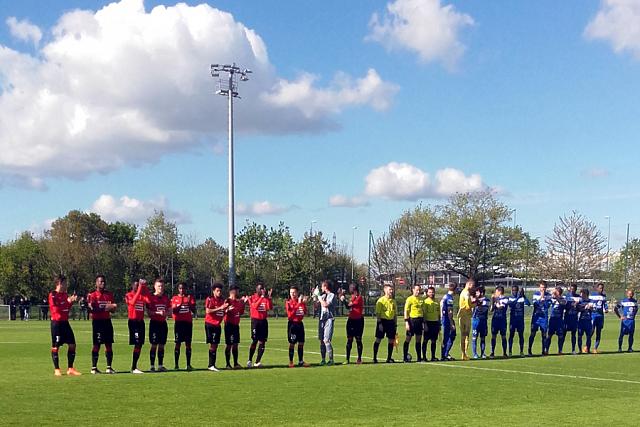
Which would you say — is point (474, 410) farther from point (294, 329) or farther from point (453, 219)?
point (453, 219)

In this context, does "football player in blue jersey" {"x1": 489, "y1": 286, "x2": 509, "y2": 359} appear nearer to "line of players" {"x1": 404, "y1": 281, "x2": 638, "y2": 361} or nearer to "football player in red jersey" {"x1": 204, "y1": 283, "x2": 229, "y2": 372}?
"line of players" {"x1": 404, "y1": 281, "x2": 638, "y2": 361}

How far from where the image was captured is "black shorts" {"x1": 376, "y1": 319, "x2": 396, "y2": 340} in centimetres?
2231

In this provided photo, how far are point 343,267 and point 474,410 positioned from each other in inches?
3146

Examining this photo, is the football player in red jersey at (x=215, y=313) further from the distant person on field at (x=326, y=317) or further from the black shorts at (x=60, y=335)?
the black shorts at (x=60, y=335)

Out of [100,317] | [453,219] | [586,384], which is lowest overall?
[586,384]

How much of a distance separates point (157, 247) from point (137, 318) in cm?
6610

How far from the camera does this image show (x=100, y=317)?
62.7 feet

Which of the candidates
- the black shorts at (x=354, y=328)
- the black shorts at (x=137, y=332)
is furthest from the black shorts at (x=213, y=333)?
the black shorts at (x=354, y=328)

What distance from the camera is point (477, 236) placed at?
9062cm

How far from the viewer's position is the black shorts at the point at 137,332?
759 inches

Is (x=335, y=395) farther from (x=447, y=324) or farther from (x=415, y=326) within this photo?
(x=447, y=324)

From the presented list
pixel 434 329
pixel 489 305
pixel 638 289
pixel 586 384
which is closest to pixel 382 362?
pixel 434 329

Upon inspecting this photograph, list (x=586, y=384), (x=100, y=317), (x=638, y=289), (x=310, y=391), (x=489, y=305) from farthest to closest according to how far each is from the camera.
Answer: (x=638, y=289) → (x=489, y=305) → (x=100, y=317) → (x=586, y=384) → (x=310, y=391)

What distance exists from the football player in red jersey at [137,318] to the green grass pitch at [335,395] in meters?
0.86
